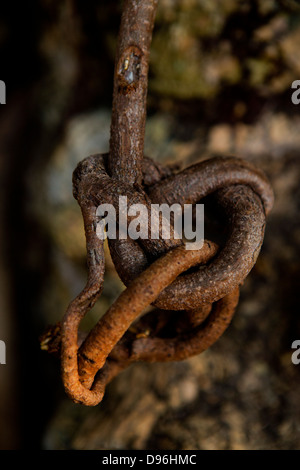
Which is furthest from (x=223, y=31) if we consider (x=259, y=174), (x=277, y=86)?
(x=259, y=174)

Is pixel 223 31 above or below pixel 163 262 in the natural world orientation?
above

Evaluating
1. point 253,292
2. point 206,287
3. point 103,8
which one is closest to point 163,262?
point 206,287

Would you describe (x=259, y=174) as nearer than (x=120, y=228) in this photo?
No

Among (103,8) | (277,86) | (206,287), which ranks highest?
(103,8)

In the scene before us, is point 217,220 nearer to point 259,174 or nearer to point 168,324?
point 259,174
